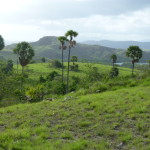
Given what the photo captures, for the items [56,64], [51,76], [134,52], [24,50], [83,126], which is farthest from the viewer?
A: [56,64]

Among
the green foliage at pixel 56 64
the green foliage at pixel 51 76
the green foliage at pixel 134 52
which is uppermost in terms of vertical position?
the green foliage at pixel 134 52

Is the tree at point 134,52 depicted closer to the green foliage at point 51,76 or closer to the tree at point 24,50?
the green foliage at point 51,76

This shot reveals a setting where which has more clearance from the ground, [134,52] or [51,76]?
[134,52]

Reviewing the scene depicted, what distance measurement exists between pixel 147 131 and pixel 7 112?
11.0m

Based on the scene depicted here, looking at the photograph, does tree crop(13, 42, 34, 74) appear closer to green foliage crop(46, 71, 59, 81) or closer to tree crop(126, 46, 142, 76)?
green foliage crop(46, 71, 59, 81)

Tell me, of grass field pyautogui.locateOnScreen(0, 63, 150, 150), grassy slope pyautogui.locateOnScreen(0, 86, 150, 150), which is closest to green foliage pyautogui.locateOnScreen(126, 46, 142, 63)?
grass field pyautogui.locateOnScreen(0, 63, 150, 150)

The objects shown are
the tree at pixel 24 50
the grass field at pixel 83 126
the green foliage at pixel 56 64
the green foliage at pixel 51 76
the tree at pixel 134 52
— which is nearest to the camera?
the grass field at pixel 83 126

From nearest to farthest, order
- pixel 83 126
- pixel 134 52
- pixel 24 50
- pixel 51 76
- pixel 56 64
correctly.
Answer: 1. pixel 83 126
2. pixel 134 52
3. pixel 24 50
4. pixel 51 76
5. pixel 56 64

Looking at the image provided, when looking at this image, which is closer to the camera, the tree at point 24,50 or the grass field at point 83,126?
the grass field at point 83,126

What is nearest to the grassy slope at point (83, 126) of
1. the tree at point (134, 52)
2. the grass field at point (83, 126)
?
the grass field at point (83, 126)

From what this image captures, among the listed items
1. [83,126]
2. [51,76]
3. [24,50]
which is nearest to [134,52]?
[51,76]

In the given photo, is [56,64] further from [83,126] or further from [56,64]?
[83,126]

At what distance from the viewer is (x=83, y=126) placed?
11.9 metres

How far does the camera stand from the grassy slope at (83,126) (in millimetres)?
9242
